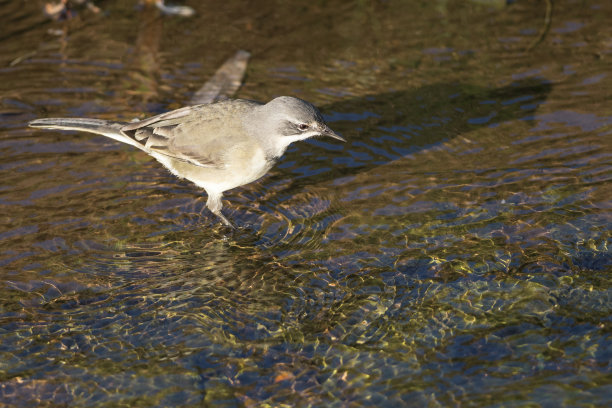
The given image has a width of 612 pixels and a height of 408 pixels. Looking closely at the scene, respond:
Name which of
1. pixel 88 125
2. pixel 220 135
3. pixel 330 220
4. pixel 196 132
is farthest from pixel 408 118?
pixel 88 125

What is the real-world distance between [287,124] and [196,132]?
1002 millimetres

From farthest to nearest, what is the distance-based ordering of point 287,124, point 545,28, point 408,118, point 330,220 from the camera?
1. point 545,28
2. point 408,118
3. point 330,220
4. point 287,124

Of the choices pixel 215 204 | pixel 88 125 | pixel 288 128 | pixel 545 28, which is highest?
pixel 545 28

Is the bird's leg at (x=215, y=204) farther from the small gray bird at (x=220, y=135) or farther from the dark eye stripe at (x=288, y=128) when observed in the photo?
the dark eye stripe at (x=288, y=128)

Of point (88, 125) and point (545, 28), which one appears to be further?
point (545, 28)

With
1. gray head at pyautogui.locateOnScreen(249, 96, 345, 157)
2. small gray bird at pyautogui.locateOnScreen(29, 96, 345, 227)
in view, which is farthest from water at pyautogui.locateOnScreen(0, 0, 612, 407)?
gray head at pyautogui.locateOnScreen(249, 96, 345, 157)

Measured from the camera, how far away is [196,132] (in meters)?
7.38

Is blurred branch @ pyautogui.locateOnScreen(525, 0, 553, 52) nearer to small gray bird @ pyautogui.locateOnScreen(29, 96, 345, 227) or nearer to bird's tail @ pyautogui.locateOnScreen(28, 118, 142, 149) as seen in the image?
small gray bird @ pyautogui.locateOnScreen(29, 96, 345, 227)

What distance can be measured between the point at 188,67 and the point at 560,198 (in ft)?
16.5

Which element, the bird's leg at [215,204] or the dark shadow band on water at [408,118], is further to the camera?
the dark shadow band on water at [408,118]

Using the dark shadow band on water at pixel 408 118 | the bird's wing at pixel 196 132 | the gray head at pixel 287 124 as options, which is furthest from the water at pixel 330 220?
the gray head at pixel 287 124

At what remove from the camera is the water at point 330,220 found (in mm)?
5277

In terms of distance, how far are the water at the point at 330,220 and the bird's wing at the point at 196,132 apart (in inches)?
21.3

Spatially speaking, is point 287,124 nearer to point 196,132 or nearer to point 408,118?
point 196,132
